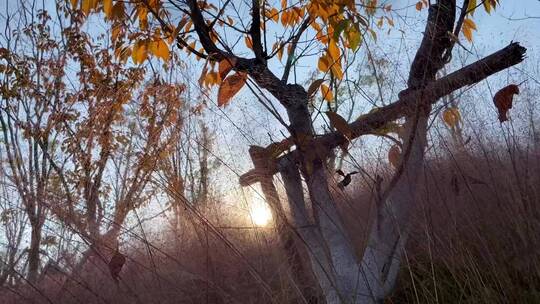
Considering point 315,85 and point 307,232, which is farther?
point 307,232

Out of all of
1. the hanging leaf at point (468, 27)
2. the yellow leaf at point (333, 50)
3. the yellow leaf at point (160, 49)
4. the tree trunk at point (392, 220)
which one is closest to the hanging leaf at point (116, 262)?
the yellow leaf at point (160, 49)

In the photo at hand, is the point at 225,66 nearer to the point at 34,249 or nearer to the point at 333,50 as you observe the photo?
the point at 333,50

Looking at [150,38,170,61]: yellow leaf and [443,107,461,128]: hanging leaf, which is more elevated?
[150,38,170,61]: yellow leaf

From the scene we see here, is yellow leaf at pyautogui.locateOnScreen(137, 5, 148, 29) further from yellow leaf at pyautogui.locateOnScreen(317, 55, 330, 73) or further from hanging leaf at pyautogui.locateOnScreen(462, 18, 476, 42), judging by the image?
hanging leaf at pyautogui.locateOnScreen(462, 18, 476, 42)

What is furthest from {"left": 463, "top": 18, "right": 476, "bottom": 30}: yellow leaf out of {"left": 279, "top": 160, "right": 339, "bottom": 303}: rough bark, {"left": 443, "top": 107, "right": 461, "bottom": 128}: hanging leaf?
{"left": 279, "top": 160, "right": 339, "bottom": 303}: rough bark

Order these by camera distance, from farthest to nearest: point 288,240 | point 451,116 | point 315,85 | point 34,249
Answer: point 34,249
point 288,240
point 451,116
point 315,85

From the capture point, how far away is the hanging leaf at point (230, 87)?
1128 mm

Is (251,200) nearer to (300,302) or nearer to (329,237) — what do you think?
(300,302)

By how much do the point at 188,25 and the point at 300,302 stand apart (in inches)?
38.3

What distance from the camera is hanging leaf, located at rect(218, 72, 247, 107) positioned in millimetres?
1128

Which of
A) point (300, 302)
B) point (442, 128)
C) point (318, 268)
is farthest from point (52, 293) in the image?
point (442, 128)

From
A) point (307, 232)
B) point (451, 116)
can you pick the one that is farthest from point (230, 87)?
point (451, 116)

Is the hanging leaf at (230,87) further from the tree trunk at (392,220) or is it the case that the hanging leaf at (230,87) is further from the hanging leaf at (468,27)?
the hanging leaf at (468,27)

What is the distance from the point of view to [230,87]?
1.14m
